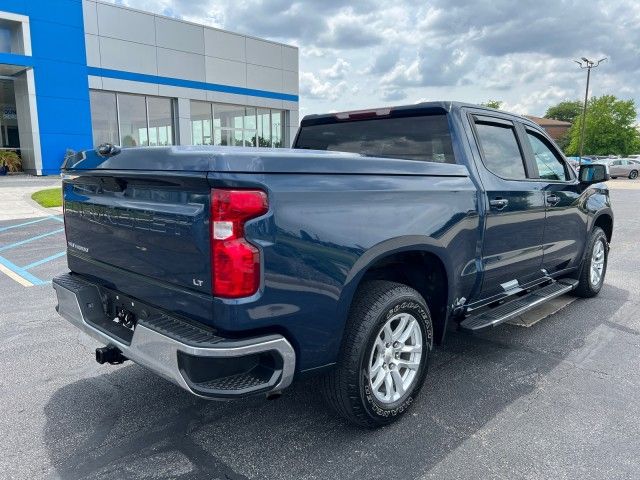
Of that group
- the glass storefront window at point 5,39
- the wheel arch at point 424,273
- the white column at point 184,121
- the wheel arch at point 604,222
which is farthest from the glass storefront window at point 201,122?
the wheel arch at point 424,273

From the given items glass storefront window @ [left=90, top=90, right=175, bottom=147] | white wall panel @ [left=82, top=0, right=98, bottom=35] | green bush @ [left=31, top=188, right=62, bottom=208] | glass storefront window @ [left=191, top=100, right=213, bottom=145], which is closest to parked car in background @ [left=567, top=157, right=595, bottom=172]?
green bush @ [left=31, top=188, right=62, bottom=208]

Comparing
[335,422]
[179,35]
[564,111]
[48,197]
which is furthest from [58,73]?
[564,111]

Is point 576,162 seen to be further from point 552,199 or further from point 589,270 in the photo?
point 552,199

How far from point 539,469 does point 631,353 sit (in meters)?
2.06

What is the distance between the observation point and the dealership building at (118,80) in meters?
21.6

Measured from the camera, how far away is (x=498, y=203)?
369 cm

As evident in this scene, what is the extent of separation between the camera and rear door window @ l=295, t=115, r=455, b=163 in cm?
369

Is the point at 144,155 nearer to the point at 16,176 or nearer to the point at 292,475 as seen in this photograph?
the point at 292,475

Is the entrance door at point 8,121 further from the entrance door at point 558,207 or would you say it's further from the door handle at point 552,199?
the door handle at point 552,199

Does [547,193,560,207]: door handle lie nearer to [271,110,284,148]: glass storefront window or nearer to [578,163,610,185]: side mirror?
[578,163,610,185]: side mirror

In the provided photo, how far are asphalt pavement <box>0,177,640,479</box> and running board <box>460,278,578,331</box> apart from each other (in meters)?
0.39

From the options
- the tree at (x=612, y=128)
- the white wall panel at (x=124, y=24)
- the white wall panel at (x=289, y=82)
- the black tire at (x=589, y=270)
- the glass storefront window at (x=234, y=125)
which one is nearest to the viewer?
the black tire at (x=589, y=270)

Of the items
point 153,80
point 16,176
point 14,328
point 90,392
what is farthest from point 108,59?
point 90,392

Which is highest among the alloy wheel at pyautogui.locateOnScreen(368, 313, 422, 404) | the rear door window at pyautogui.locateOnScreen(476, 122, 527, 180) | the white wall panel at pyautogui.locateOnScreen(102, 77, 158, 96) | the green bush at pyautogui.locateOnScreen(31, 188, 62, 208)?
the white wall panel at pyautogui.locateOnScreen(102, 77, 158, 96)
